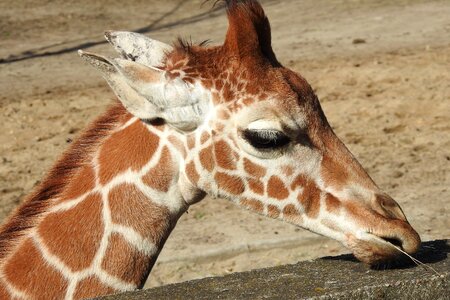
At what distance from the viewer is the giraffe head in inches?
177

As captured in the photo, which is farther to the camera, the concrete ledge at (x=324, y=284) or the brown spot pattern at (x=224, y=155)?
the brown spot pattern at (x=224, y=155)

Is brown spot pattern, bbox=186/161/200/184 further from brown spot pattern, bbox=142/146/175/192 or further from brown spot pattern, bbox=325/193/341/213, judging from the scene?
brown spot pattern, bbox=325/193/341/213

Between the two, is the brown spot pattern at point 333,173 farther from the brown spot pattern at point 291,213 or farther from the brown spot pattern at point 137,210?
the brown spot pattern at point 137,210

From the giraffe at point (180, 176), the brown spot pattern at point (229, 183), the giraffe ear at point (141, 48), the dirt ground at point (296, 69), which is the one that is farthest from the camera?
the dirt ground at point (296, 69)

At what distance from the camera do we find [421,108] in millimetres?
10883

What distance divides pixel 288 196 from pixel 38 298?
131 cm

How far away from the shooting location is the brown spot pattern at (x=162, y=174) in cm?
463

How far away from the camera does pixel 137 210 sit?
4.64m

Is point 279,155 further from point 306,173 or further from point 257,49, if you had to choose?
point 257,49

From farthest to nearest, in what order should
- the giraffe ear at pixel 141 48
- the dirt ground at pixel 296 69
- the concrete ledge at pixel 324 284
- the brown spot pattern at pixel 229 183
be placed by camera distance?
1. the dirt ground at pixel 296 69
2. the giraffe ear at pixel 141 48
3. the brown spot pattern at pixel 229 183
4. the concrete ledge at pixel 324 284

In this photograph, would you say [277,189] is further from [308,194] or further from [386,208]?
[386,208]

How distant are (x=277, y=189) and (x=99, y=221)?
895 mm

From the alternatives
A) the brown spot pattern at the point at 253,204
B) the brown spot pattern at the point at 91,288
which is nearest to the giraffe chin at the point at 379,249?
the brown spot pattern at the point at 253,204

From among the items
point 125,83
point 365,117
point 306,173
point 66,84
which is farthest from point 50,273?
point 66,84
